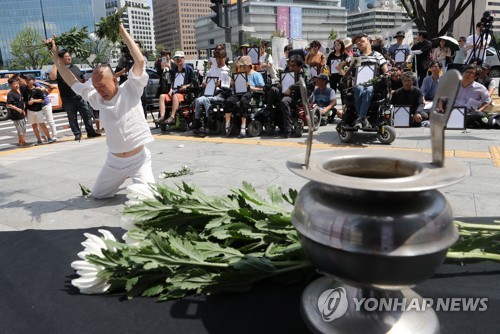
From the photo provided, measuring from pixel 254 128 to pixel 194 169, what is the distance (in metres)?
2.90

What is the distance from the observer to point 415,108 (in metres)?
8.30

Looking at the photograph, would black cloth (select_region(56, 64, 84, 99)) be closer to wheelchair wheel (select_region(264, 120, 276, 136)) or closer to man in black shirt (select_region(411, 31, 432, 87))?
wheelchair wheel (select_region(264, 120, 276, 136))

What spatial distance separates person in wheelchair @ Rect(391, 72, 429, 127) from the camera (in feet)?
26.5

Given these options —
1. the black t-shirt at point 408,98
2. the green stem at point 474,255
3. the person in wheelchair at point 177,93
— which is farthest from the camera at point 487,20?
the green stem at point 474,255

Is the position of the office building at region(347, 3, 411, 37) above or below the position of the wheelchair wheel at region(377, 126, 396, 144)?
above

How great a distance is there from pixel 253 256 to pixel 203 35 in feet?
382

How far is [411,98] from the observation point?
8172 millimetres

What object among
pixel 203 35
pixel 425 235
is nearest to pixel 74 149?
pixel 425 235

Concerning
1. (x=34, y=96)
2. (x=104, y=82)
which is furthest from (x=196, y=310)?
(x=34, y=96)

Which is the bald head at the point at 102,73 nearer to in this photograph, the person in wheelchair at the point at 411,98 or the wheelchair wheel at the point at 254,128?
the wheelchair wheel at the point at 254,128

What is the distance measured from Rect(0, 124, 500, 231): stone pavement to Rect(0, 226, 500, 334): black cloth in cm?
116

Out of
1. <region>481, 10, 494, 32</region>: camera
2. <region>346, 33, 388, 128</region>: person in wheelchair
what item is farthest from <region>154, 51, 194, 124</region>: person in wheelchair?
<region>481, 10, 494, 32</region>: camera

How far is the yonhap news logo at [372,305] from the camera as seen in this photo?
5.75 feet

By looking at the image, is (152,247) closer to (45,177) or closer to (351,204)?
(351,204)
